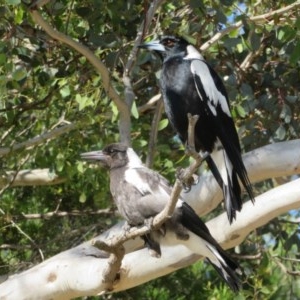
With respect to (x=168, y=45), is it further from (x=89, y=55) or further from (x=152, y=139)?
(x=89, y=55)

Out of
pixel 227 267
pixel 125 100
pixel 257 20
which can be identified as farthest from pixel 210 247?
pixel 257 20

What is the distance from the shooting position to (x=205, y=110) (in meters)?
4.61

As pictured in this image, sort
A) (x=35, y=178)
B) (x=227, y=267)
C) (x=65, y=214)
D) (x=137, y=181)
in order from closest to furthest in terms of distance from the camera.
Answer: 1. (x=227, y=267)
2. (x=137, y=181)
3. (x=35, y=178)
4. (x=65, y=214)

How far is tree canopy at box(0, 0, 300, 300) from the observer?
182 inches

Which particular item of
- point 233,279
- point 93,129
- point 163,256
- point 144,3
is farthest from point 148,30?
point 233,279

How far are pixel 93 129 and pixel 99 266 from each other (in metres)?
1.51

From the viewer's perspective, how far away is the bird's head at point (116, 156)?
4379 mm

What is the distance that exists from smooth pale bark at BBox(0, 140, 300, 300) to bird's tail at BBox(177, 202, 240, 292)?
0.17 meters

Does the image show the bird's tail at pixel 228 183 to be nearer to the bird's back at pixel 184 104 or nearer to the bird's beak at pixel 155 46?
the bird's back at pixel 184 104

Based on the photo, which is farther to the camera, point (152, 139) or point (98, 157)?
point (152, 139)

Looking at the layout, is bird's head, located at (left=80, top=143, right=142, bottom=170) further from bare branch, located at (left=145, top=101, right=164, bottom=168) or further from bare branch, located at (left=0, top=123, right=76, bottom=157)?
bare branch, located at (left=0, top=123, right=76, bottom=157)

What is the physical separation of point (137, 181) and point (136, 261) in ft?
1.16

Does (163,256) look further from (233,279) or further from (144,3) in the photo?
Answer: (144,3)

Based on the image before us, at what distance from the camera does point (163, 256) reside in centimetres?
433
